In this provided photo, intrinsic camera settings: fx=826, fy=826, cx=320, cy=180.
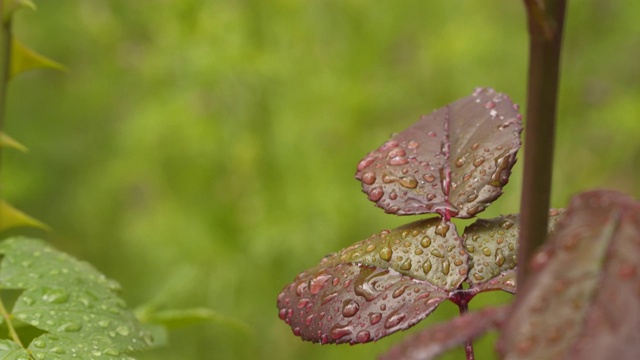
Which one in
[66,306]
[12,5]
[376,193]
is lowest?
[66,306]

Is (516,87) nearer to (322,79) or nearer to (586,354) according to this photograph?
(322,79)

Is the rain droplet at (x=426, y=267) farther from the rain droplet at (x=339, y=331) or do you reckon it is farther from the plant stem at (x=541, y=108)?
the plant stem at (x=541, y=108)

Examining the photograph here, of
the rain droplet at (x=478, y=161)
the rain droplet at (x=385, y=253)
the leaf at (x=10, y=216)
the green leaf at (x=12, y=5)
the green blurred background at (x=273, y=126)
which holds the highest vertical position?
the green leaf at (x=12, y=5)

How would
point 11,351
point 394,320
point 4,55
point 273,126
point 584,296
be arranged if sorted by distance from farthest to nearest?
point 273,126, point 4,55, point 11,351, point 394,320, point 584,296

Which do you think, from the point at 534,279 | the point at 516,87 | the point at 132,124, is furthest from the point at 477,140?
the point at 516,87

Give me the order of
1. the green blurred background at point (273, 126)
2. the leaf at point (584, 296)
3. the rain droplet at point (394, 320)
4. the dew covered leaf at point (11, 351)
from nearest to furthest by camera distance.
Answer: the leaf at point (584, 296) → the rain droplet at point (394, 320) → the dew covered leaf at point (11, 351) → the green blurred background at point (273, 126)

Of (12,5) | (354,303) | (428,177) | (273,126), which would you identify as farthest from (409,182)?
(273,126)

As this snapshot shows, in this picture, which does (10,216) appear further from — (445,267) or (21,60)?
(445,267)

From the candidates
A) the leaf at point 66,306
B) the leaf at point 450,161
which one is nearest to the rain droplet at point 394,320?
the leaf at point 450,161
